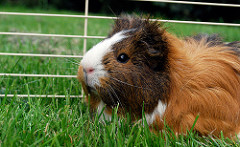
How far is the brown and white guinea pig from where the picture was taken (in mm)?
1797

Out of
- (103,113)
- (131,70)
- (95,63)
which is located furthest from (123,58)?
(103,113)

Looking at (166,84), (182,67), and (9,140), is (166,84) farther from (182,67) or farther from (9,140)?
(9,140)

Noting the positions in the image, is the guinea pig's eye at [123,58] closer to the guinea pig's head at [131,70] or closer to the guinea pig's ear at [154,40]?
the guinea pig's head at [131,70]

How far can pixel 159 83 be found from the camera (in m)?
1.84

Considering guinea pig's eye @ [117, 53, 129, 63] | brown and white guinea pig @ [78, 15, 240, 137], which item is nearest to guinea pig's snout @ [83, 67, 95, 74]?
brown and white guinea pig @ [78, 15, 240, 137]

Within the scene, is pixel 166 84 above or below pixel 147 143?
above

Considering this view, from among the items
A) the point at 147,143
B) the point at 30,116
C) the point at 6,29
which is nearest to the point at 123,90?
the point at 147,143

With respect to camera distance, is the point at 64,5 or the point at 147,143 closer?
the point at 147,143

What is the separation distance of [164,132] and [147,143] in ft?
0.49

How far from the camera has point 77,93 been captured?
2.50 metres

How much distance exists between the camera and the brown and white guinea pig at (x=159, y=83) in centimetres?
180

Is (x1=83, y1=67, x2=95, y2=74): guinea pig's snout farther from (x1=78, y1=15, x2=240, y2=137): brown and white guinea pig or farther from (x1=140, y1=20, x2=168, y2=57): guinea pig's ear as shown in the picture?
(x1=140, y1=20, x2=168, y2=57): guinea pig's ear

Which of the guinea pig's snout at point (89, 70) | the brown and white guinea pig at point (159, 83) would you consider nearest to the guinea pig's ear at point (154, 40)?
the brown and white guinea pig at point (159, 83)

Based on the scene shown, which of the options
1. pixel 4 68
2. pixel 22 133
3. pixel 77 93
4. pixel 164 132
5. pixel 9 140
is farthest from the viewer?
pixel 4 68
